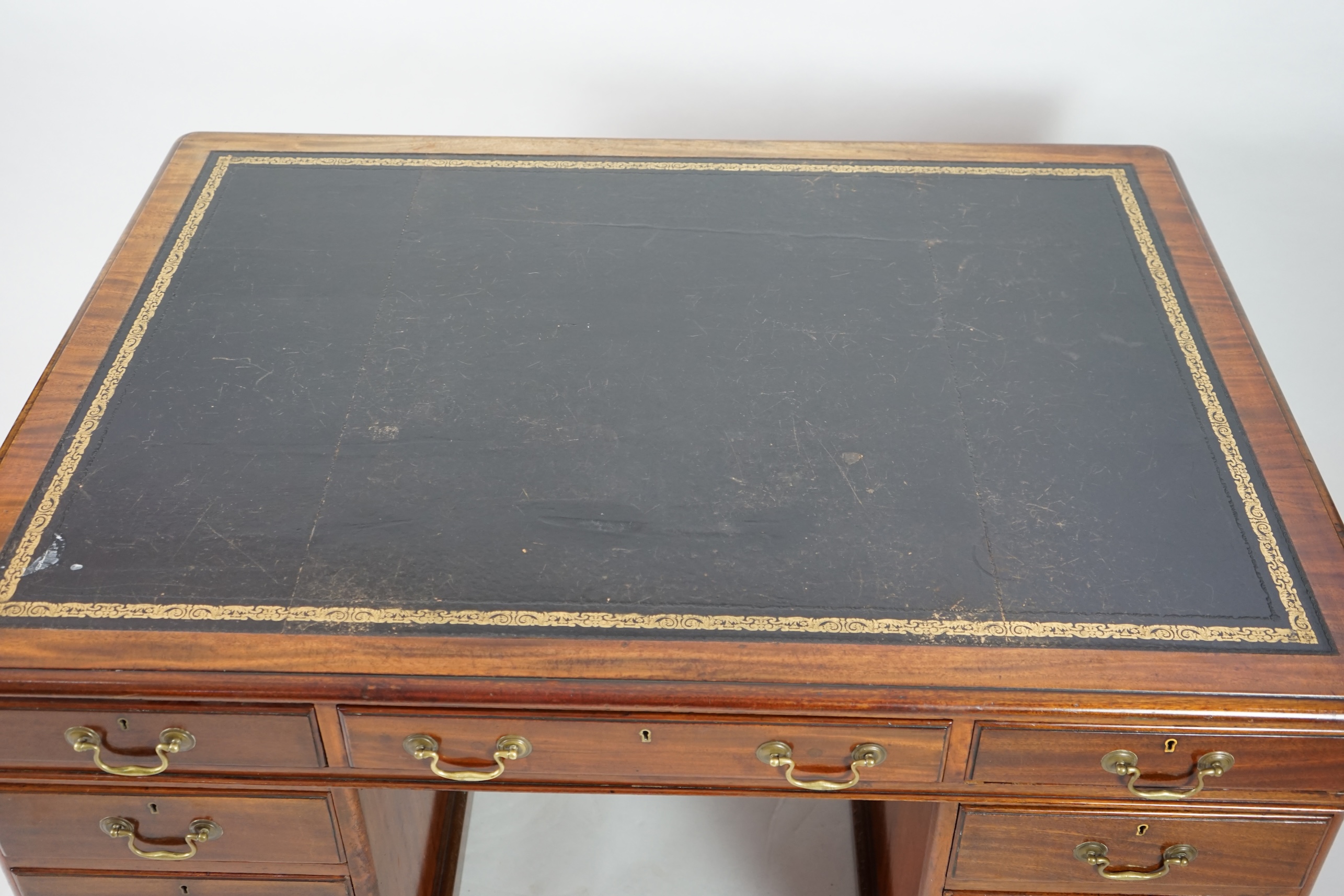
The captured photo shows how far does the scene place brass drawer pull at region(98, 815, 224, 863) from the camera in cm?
180

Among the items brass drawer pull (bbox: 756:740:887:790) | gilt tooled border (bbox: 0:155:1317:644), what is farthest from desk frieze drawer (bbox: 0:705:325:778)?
brass drawer pull (bbox: 756:740:887:790)

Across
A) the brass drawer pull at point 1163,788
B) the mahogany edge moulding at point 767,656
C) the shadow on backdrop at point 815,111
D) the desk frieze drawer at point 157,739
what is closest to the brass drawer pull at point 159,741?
the desk frieze drawer at point 157,739

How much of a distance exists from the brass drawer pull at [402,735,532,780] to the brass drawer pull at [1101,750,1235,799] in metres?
0.71

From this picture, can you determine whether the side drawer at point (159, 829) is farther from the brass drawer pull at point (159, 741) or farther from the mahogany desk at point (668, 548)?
the brass drawer pull at point (159, 741)

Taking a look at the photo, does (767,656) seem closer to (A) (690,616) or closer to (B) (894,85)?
(A) (690,616)

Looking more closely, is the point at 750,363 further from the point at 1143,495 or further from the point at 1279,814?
the point at 1279,814

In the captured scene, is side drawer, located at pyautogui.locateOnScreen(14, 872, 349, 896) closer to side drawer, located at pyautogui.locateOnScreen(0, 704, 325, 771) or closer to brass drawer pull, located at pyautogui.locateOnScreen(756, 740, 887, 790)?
side drawer, located at pyautogui.locateOnScreen(0, 704, 325, 771)

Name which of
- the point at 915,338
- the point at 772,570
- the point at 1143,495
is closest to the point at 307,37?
the point at 915,338

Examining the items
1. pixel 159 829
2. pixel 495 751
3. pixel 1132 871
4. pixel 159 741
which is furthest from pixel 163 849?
pixel 1132 871

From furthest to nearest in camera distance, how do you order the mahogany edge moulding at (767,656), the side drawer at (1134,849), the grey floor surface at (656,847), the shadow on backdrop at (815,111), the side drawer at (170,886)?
1. the shadow on backdrop at (815,111)
2. the grey floor surface at (656,847)
3. the side drawer at (170,886)
4. the side drawer at (1134,849)
5. the mahogany edge moulding at (767,656)

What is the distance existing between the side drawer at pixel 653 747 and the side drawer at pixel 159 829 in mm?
192

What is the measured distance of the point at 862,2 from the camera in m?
2.67

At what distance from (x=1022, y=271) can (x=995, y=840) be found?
88 cm

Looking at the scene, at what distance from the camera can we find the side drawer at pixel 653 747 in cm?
162
